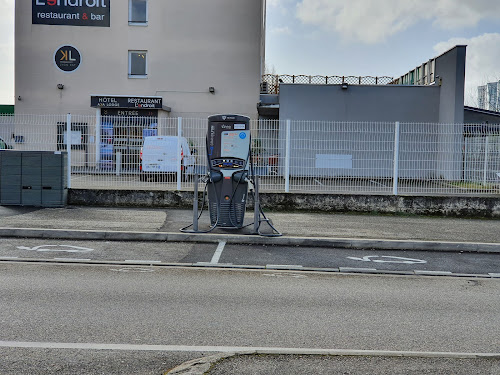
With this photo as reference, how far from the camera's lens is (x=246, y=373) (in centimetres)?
423

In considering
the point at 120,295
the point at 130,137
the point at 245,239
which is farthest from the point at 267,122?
the point at 120,295

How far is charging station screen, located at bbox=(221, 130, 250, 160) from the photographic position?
10.8m

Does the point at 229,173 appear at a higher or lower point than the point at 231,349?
higher

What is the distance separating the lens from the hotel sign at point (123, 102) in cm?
2788

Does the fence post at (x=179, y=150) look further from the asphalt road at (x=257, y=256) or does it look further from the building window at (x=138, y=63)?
the building window at (x=138, y=63)

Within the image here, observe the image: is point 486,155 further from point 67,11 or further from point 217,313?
point 67,11

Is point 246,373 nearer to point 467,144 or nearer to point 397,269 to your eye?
point 397,269

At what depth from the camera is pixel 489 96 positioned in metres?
52.8

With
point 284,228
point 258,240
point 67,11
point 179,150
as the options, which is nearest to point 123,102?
point 67,11

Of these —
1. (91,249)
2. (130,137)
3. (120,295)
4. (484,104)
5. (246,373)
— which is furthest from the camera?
(484,104)

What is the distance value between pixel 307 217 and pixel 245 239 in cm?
314

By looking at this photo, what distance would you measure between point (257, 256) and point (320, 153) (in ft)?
17.6

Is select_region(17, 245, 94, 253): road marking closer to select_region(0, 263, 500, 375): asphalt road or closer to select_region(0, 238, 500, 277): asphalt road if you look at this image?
select_region(0, 238, 500, 277): asphalt road

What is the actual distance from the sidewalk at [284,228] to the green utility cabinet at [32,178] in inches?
13.2
